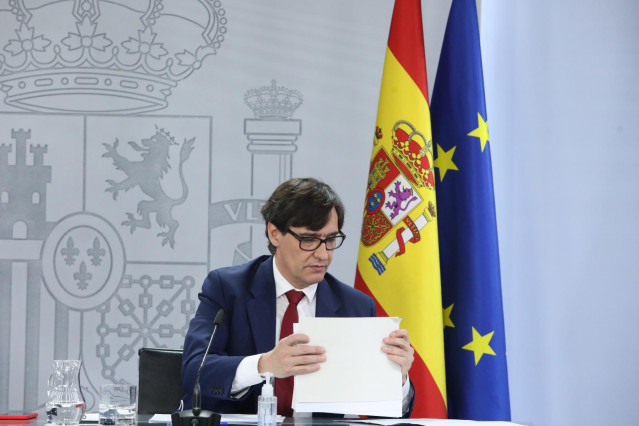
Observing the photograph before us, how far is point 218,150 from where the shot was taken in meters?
3.61

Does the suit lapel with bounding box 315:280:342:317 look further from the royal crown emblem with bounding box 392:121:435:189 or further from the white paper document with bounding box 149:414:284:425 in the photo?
the royal crown emblem with bounding box 392:121:435:189

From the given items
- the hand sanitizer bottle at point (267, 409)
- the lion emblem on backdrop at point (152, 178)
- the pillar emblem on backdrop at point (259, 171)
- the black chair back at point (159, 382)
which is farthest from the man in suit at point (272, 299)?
the lion emblem on backdrop at point (152, 178)

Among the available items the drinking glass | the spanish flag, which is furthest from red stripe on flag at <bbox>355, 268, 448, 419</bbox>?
the drinking glass

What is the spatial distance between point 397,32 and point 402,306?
1178mm

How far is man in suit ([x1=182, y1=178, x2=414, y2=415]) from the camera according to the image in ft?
7.30

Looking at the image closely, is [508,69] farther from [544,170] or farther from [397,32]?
[397,32]

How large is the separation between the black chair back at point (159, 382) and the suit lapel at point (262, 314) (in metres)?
0.33

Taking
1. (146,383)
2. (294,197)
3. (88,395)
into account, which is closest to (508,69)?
(294,197)

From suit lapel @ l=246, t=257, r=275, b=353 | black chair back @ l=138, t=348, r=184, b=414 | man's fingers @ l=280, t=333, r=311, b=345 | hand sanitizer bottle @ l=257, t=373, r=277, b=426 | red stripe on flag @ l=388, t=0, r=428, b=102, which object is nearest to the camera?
hand sanitizer bottle @ l=257, t=373, r=277, b=426

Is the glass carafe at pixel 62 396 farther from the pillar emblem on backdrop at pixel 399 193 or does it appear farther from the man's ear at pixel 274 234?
the pillar emblem on backdrop at pixel 399 193

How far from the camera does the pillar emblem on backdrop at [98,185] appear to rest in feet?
11.7

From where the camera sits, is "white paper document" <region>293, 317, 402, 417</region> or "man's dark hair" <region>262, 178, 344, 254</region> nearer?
"white paper document" <region>293, 317, 402, 417</region>

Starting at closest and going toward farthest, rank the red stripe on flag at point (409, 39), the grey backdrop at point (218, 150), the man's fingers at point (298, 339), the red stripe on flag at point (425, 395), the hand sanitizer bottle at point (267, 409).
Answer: the hand sanitizer bottle at point (267, 409) < the man's fingers at point (298, 339) < the red stripe on flag at point (425, 395) < the red stripe on flag at point (409, 39) < the grey backdrop at point (218, 150)

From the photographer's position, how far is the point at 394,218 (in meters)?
3.02
